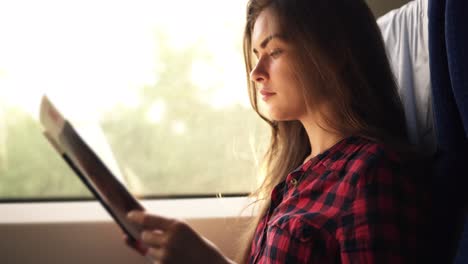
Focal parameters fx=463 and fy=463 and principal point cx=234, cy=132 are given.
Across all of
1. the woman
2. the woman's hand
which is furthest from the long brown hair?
the woman's hand

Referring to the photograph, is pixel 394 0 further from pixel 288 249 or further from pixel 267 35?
pixel 288 249

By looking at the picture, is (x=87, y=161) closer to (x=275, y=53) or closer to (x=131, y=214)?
(x=131, y=214)

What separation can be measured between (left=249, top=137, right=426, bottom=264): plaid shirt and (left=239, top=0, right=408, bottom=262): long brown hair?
0.23ft

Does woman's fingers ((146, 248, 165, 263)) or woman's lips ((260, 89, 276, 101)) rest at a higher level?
woman's lips ((260, 89, 276, 101))

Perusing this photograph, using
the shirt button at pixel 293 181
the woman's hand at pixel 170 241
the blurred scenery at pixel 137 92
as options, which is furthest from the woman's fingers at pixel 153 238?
the blurred scenery at pixel 137 92

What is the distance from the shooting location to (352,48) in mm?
801

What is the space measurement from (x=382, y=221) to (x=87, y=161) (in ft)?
1.26

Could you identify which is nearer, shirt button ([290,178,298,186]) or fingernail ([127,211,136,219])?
fingernail ([127,211,136,219])

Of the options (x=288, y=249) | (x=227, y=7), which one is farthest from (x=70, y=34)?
(x=288, y=249)

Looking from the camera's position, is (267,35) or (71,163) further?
(267,35)

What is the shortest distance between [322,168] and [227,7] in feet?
2.06

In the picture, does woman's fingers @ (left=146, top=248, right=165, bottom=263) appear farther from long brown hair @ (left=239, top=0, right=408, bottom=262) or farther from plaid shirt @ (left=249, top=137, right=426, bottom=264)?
long brown hair @ (left=239, top=0, right=408, bottom=262)

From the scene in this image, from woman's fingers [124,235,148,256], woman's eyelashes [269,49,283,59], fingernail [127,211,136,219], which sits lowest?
woman's fingers [124,235,148,256]

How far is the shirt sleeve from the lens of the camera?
60 centimetres
